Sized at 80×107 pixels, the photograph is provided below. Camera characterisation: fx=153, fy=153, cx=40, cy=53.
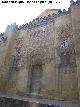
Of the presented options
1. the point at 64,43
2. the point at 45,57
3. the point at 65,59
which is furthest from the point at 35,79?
the point at 64,43

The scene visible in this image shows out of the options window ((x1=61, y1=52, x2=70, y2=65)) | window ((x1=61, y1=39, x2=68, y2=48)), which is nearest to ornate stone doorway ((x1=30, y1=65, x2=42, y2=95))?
window ((x1=61, y1=52, x2=70, y2=65))

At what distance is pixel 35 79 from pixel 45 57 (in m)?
2.08

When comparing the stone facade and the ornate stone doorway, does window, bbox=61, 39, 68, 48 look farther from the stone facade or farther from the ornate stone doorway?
the ornate stone doorway

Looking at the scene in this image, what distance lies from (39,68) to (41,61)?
65 centimetres

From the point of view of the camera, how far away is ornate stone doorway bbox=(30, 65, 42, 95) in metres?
12.4

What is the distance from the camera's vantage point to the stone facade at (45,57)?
10.8 m

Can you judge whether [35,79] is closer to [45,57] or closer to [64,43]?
[45,57]

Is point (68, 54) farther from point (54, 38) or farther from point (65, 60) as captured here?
point (54, 38)

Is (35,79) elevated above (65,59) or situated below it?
below

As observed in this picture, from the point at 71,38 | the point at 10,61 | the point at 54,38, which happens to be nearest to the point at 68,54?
the point at 71,38

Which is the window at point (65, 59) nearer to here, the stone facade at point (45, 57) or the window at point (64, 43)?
the stone facade at point (45, 57)

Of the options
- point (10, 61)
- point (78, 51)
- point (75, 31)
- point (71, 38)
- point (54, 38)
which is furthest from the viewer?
point (10, 61)

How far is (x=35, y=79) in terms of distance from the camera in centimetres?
1297

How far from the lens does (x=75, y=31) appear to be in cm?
1095
